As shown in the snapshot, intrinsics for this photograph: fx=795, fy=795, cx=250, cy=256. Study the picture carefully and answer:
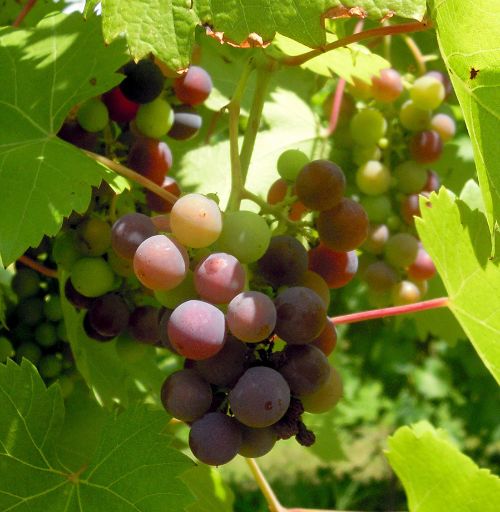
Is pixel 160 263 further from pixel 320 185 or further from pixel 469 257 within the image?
pixel 469 257

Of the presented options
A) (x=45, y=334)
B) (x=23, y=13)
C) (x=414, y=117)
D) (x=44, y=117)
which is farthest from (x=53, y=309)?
(x=414, y=117)

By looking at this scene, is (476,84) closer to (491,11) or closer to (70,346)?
(491,11)

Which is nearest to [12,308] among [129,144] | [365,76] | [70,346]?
[70,346]

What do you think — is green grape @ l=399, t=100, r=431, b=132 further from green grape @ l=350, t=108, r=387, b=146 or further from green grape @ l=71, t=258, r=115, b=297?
green grape @ l=71, t=258, r=115, b=297

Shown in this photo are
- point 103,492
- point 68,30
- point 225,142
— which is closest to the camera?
point 103,492

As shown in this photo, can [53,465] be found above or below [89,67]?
below

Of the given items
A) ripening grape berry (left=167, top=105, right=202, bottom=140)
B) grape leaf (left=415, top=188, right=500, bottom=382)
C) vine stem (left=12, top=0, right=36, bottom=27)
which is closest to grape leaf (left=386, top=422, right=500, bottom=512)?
grape leaf (left=415, top=188, right=500, bottom=382)

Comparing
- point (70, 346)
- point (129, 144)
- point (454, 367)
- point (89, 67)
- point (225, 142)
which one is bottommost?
point (454, 367)

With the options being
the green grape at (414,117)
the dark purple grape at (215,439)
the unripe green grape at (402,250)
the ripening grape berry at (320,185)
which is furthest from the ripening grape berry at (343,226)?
the green grape at (414,117)
